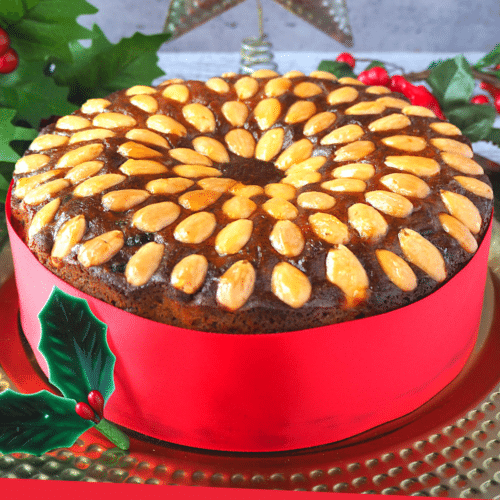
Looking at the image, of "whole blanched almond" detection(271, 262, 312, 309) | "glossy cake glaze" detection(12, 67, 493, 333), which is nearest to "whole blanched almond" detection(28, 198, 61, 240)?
"glossy cake glaze" detection(12, 67, 493, 333)

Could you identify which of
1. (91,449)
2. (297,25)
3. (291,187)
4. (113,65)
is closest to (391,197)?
(291,187)

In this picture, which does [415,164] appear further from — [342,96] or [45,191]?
[45,191]

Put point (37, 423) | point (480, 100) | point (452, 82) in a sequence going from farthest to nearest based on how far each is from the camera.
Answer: point (480, 100) < point (452, 82) < point (37, 423)

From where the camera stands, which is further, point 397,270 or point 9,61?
point 9,61

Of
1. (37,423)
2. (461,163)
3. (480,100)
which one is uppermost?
(461,163)

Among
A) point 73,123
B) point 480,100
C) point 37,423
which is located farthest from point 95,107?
point 480,100

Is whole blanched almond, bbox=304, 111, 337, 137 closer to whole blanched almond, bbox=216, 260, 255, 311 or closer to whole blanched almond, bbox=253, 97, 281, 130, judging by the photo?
whole blanched almond, bbox=253, 97, 281, 130

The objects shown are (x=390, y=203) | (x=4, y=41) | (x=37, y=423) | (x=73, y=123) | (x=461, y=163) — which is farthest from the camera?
(x=4, y=41)
